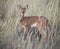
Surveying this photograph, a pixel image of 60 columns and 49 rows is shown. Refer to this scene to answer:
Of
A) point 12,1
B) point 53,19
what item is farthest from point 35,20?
point 12,1

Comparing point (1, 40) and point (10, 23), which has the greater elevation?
point (10, 23)

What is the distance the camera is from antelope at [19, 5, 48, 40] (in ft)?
5.79

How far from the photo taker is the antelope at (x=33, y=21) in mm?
1766

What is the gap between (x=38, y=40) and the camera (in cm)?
177

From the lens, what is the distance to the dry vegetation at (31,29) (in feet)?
5.77

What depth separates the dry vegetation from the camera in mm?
1759

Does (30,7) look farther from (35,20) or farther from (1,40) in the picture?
(1,40)

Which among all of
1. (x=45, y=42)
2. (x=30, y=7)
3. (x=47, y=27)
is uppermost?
(x=30, y=7)

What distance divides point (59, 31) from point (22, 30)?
33cm

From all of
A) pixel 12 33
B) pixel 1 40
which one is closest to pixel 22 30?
pixel 12 33

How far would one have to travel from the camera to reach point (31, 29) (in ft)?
5.89

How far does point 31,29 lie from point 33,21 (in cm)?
7

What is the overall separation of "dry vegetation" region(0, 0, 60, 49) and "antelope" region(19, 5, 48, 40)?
30mm

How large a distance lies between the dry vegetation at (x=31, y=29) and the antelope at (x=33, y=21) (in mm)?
30
